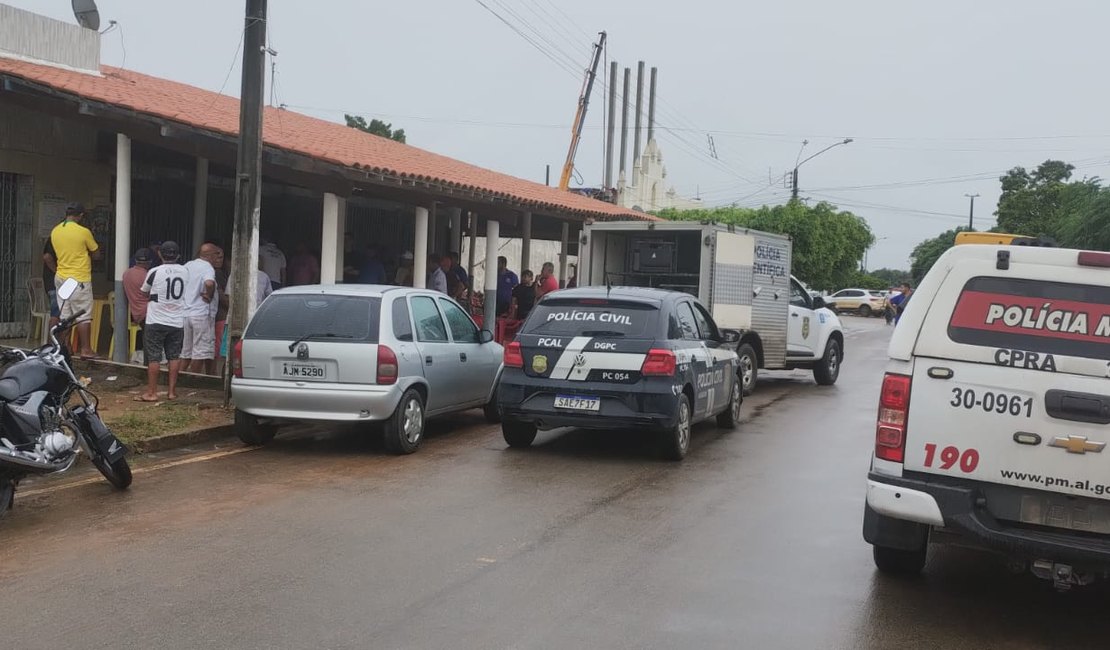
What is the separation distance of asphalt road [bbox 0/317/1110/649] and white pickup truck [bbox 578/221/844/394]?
5.50 m

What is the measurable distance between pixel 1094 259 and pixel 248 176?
823 cm

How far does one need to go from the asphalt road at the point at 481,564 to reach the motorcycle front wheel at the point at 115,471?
0.49ft

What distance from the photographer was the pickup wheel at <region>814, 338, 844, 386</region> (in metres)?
17.0

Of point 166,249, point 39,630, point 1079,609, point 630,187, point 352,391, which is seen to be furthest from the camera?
point 630,187

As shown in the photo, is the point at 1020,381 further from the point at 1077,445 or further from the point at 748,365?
the point at 748,365

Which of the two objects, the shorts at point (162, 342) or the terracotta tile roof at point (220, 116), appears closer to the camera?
the shorts at point (162, 342)

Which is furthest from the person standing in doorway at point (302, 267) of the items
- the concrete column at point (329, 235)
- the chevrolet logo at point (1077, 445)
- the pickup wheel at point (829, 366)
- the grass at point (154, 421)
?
the chevrolet logo at point (1077, 445)

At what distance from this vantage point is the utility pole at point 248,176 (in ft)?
34.3

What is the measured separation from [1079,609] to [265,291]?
392 inches

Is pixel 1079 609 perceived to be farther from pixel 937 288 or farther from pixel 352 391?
pixel 352 391

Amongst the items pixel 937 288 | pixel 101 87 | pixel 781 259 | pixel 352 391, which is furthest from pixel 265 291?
pixel 937 288

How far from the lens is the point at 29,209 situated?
13.5 meters

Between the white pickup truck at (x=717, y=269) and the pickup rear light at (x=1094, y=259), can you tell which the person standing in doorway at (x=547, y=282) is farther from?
the pickup rear light at (x=1094, y=259)

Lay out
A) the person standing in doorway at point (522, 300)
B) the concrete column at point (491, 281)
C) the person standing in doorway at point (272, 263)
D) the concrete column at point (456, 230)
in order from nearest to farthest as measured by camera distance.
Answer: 1. the person standing in doorway at point (272, 263)
2. the concrete column at point (491, 281)
3. the person standing in doorway at point (522, 300)
4. the concrete column at point (456, 230)
